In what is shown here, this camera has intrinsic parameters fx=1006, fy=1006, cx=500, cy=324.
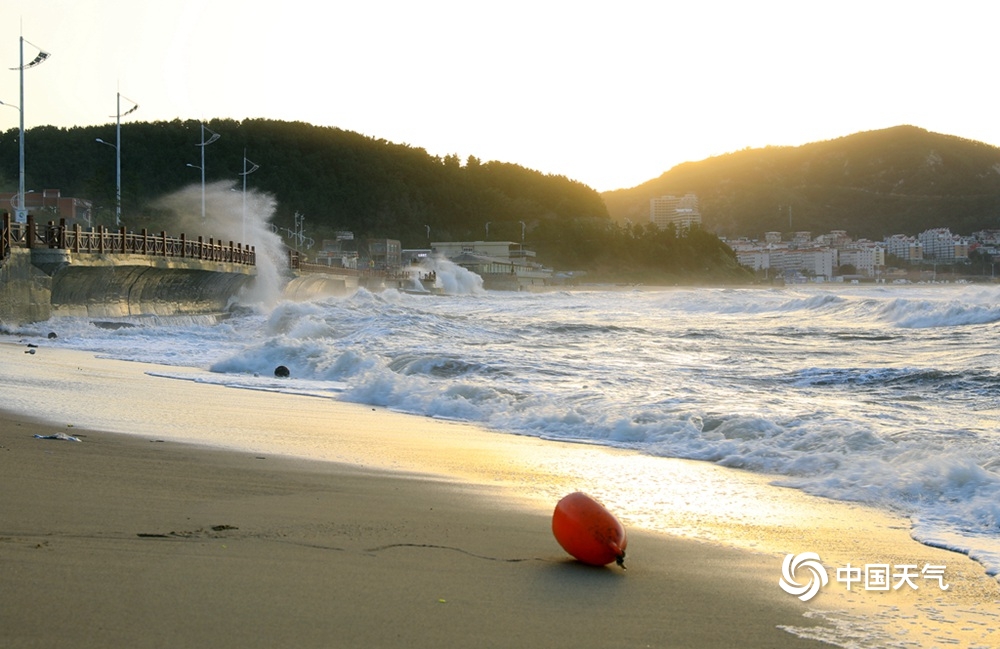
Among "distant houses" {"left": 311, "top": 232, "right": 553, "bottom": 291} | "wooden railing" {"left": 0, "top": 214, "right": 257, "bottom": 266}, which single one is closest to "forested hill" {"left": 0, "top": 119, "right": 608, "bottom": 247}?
"distant houses" {"left": 311, "top": 232, "right": 553, "bottom": 291}

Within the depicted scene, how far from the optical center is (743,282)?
6895 inches

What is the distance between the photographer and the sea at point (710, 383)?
295 inches

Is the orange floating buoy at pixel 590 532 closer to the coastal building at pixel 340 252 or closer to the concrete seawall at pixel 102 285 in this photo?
the concrete seawall at pixel 102 285

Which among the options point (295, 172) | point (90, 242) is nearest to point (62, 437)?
point (90, 242)

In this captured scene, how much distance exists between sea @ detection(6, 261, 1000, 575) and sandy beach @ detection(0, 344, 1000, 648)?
95cm

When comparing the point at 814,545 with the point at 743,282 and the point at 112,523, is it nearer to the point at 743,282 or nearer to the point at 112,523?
the point at 112,523

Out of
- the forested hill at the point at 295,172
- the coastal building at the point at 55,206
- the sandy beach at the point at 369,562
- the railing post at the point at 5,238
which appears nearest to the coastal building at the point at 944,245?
the forested hill at the point at 295,172

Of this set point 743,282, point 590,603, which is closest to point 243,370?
point 590,603

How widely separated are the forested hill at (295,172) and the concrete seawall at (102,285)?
89253 mm

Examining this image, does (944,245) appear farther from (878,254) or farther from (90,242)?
(90,242)

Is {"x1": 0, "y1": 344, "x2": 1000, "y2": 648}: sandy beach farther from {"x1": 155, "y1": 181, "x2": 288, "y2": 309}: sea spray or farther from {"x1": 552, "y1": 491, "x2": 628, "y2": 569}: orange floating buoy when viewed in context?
{"x1": 155, "y1": 181, "x2": 288, "y2": 309}: sea spray

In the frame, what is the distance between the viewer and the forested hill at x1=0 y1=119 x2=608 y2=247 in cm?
14162

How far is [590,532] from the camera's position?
14.5 feet

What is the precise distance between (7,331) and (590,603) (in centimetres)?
2378
